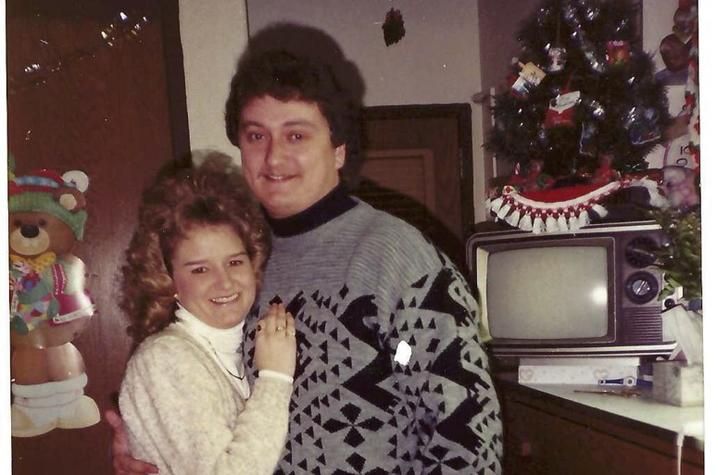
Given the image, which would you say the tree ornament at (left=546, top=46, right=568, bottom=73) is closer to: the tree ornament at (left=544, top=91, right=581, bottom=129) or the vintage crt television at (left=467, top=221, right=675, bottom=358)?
the tree ornament at (left=544, top=91, right=581, bottom=129)

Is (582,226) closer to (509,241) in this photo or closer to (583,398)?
(509,241)

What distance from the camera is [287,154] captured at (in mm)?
946

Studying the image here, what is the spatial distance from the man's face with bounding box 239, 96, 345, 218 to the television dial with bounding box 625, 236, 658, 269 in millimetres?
643

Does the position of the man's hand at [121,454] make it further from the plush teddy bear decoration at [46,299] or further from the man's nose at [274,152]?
the man's nose at [274,152]

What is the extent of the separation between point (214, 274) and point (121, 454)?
32cm

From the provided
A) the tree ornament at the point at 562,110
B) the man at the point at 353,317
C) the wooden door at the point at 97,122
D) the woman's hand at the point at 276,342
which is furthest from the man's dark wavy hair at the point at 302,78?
the tree ornament at the point at 562,110

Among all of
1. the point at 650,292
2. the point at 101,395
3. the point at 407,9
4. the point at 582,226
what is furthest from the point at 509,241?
the point at 101,395

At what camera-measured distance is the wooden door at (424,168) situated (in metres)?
1.04

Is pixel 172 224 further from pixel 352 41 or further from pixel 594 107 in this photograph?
pixel 594 107

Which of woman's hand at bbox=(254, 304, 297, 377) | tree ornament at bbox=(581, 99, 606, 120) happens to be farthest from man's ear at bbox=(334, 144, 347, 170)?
tree ornament at bbox=(581, 99, 606, 120)

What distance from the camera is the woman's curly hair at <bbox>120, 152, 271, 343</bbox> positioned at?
0.95 meters

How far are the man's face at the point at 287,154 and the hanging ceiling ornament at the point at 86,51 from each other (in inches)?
9.4

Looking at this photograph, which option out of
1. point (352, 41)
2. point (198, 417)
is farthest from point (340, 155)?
point (198, 417)

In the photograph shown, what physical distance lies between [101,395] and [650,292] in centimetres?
101
